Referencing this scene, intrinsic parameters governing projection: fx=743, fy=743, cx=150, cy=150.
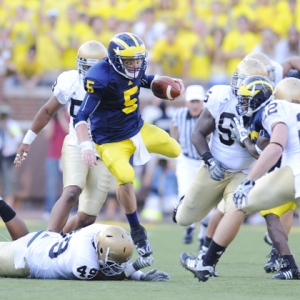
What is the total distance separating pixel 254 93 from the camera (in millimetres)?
5105

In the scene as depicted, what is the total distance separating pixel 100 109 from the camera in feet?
18.4

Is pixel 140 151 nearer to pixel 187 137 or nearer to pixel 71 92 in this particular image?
pixel 71 92

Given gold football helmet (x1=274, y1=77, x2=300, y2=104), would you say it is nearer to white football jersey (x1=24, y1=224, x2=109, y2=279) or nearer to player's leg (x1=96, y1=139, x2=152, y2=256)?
player's leg (x1=96, y1=139, x2=152, y2=256)

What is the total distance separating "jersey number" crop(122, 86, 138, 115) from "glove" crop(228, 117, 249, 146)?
757 mm

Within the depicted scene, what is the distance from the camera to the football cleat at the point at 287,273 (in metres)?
5.19

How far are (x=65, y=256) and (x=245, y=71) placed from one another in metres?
2.05

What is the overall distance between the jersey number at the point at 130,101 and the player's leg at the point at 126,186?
0.29 m

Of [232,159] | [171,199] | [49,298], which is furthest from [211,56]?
[49,298]

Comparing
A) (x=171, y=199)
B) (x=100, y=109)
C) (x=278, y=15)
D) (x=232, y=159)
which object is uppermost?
(x=278, y=15)

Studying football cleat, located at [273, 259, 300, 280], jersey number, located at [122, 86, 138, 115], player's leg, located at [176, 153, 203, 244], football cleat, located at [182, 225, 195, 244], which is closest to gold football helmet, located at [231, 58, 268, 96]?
jersey number, located at [122, 86, 138, 115]

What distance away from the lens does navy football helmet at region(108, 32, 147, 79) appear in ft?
17.5

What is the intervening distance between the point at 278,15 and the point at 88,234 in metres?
8.32

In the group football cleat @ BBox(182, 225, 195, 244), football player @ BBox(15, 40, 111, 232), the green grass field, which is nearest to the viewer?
the green grass field

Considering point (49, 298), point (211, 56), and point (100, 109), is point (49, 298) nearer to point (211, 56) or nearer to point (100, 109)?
point (100, 109)
